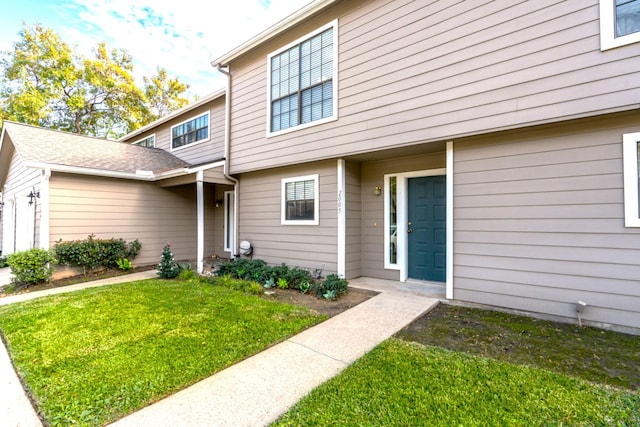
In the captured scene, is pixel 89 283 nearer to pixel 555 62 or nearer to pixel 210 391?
pixel 210 391

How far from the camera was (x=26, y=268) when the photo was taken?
600 cm

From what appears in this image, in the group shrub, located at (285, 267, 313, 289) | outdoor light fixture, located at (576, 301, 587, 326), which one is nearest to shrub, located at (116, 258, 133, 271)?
shrub, located at (285, 267, 313, 289)

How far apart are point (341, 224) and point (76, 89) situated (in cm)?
2220

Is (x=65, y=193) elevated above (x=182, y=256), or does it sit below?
above

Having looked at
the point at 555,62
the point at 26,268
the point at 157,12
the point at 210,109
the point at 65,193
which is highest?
the point at 157,12

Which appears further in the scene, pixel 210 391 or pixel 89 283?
pixel 89 283

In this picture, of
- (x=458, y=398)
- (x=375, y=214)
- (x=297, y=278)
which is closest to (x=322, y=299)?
(x=297, y=278)

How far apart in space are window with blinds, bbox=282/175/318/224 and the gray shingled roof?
451 centimetres

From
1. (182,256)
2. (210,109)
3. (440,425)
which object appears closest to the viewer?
(440,425)

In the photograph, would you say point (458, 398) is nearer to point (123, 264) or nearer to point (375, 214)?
point (375, 214)

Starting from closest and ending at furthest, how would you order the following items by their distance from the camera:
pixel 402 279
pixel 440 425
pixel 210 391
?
pixel 440 425, pixel 210 391, pixel 402 279

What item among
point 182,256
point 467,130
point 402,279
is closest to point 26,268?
point 182,256

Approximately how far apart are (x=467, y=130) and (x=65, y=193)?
8813 millimetres

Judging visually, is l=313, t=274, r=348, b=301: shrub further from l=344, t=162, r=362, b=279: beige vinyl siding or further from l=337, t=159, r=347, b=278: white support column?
l=344, t=162, r=362, b=279: beige vinyl siding
